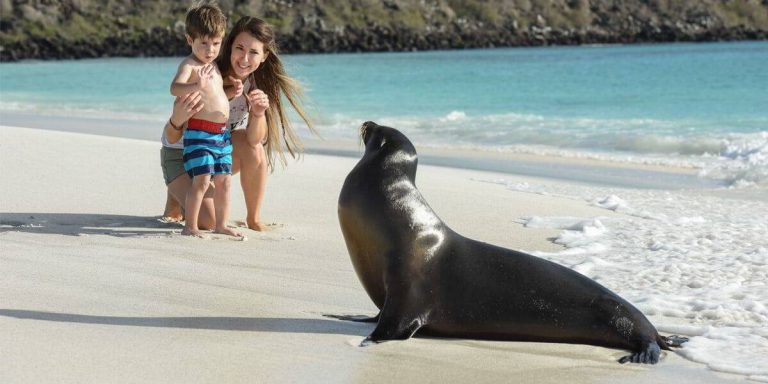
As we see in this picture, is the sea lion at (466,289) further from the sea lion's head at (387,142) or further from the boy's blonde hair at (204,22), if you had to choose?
the boy's blonde hair at (204,22)

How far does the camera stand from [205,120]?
5.38 meters

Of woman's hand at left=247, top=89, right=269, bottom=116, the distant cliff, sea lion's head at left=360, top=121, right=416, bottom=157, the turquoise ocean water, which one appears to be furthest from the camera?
the distant cliff

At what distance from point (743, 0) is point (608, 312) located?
84665 mm

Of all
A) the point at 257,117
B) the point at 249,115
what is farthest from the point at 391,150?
the point at 249,115

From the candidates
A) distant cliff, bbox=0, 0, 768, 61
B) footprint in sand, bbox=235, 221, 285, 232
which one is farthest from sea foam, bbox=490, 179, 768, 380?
distant cliff, bbox=0, 0, 768, 61

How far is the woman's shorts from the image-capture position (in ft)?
18.8

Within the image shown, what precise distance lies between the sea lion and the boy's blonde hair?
5.59ft

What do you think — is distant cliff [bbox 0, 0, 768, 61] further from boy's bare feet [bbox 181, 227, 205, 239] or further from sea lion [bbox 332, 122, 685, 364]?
sea lion [bbox 332, 122, 685, 364]

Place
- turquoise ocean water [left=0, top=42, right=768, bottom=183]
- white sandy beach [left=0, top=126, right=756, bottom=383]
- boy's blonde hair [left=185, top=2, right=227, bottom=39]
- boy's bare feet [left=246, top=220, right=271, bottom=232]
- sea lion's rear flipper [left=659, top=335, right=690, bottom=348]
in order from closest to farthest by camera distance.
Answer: white sandy beach [left=0, top=126, right=756, bottom=383] < sea lion's rear flipper [left=659, top=335, right=690, bottom=348] < boy's blonde hair [left=185, top=2, right=227, bottom=39] < boy's bare feet [left=246, top=220, right=271, bottom=232] < turquoise ocean water [left=0, top=42, right=768, bottom=183]

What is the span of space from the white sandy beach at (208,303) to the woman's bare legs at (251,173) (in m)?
0.17

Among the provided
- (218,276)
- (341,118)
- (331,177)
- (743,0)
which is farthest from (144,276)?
(743,0)

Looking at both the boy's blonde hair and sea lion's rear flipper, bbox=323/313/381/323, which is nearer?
sea lion's rear flipper, bbox=323/313/381/323

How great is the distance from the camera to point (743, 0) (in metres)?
83.2

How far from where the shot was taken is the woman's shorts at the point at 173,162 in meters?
5.72
